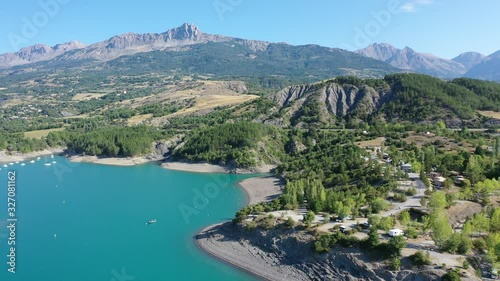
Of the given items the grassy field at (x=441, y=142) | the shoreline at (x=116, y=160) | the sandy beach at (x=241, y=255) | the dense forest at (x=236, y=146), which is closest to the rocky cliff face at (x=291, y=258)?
the sandy beach at (x=241, y=255)

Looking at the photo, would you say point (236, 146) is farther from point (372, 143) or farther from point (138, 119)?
point (138, 119)

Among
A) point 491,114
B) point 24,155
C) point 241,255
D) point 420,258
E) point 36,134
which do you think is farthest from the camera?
point 36,134

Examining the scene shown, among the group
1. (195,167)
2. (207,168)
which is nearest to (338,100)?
(207,168)

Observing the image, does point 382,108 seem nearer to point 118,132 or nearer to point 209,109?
point 209,109

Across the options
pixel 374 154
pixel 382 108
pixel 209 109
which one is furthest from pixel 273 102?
pixel 374 154

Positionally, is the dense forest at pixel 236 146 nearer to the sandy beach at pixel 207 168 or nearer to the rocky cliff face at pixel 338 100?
the sandy beach at pixel 207 168
